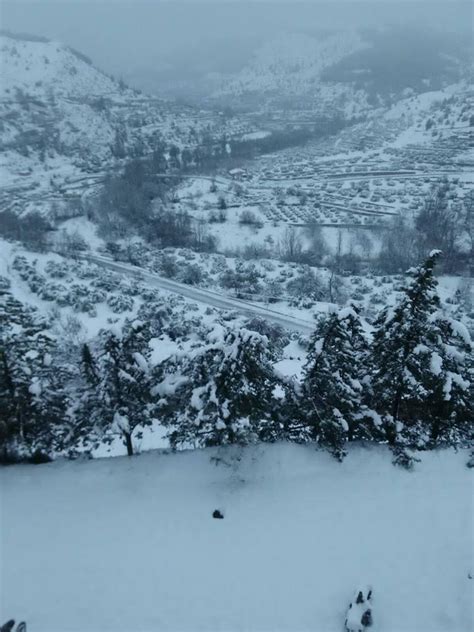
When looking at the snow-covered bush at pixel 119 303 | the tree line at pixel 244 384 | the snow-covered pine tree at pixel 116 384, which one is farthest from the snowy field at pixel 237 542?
the snow-covered bush at pixel 119 303

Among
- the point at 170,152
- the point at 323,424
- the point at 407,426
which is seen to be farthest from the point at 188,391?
the point at 170,152

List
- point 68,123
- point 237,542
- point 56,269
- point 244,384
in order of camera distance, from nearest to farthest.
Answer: point 237,542
point 244,384
point 56,269
point 68,123

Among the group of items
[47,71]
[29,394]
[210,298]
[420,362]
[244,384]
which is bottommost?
[210,298]

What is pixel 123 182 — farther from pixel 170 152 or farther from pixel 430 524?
pixel 430 524

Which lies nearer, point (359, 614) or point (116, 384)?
point (359, 614)

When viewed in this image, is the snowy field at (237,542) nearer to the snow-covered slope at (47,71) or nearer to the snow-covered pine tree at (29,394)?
the snow-covered pine tree at (29,394)

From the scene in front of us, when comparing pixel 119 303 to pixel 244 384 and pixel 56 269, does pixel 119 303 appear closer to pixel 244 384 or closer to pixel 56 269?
pixel 56 269

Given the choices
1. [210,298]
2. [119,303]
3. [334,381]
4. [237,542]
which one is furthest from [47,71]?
[237,542]

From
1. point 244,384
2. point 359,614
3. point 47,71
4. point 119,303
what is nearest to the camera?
point 359,614

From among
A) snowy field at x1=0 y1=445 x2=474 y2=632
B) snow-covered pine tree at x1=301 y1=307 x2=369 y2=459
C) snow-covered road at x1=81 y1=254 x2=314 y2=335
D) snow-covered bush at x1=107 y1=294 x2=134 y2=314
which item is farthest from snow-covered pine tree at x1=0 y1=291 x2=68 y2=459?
snow-covered road at x1=81 y1=254 x2=314 y2=335
